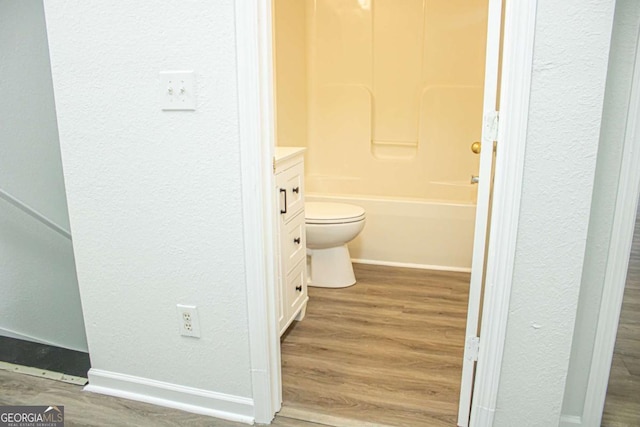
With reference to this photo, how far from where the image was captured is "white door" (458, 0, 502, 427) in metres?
Result: 1.51

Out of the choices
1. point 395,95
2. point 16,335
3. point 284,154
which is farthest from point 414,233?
point 16,335

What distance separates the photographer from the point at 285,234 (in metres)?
2.32

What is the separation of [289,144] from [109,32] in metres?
1.82

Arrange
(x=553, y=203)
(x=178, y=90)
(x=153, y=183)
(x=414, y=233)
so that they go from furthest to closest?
(x=414, y=233)
(x=153, y=183)
(x=178, y=90)
(x=553, y=203)

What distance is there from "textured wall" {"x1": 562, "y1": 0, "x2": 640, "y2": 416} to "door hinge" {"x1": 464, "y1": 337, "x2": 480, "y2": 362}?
0.31 metres

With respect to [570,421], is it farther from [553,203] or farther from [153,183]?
[153,183]

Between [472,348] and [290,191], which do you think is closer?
[472,348]

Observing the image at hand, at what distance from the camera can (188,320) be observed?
193cm

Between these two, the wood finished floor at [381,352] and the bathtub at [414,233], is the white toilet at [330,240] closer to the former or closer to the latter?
the wood finished floor at [381,352]

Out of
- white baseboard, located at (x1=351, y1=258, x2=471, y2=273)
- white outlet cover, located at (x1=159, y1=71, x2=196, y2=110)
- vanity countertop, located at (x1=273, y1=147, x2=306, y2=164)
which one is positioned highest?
white outlet cover, located at (x1=159, y1=71, x2=196, y2=110)

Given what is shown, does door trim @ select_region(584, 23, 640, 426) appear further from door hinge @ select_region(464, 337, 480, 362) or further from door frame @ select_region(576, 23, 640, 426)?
door hinge @ select_region(464, 337, 480, 362)

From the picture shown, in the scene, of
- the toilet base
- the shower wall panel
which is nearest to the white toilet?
the toilet base

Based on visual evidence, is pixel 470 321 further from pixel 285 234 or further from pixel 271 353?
pixel 285 234

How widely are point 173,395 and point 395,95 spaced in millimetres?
2517
